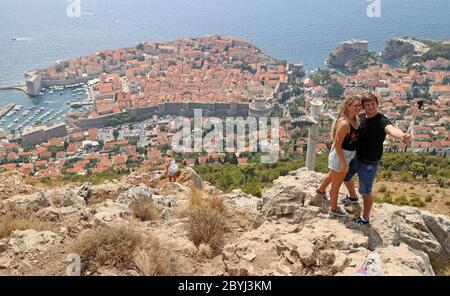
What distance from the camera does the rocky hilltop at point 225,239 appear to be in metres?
2.58

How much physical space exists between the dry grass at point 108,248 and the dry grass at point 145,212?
1.27 meters

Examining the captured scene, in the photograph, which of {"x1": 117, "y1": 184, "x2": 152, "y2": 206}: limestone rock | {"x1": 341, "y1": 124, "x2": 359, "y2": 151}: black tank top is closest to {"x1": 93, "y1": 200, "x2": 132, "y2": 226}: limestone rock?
{"x1": 117, "y1": 184, "x2": 152, "y2": 206}: limestone rock

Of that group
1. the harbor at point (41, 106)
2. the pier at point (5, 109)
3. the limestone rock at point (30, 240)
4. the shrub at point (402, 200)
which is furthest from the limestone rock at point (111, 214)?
the pier at point (5, 109)

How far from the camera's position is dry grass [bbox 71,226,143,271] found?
8.69 ft

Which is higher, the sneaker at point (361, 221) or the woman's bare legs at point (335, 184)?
the woman's bare legs at point (335, 184)

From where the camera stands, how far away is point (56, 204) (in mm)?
4605

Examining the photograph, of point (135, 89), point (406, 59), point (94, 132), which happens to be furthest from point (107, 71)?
point (406, 59)

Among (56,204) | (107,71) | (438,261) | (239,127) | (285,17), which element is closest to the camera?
(438,261)

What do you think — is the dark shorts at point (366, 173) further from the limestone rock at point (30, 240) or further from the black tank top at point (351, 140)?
the limestone rock at point (30, 240)

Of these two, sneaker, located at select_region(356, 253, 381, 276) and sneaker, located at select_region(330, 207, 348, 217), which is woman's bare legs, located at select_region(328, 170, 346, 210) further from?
sneaker, located at select_region(356, 253, 381, 276)

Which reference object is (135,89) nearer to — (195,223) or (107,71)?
(107,71)

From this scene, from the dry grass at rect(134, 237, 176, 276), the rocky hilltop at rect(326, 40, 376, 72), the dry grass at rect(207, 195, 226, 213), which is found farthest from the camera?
the rocky hilltop at rect(326, 40, 376, 72)

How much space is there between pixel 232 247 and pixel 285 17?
192 feet
